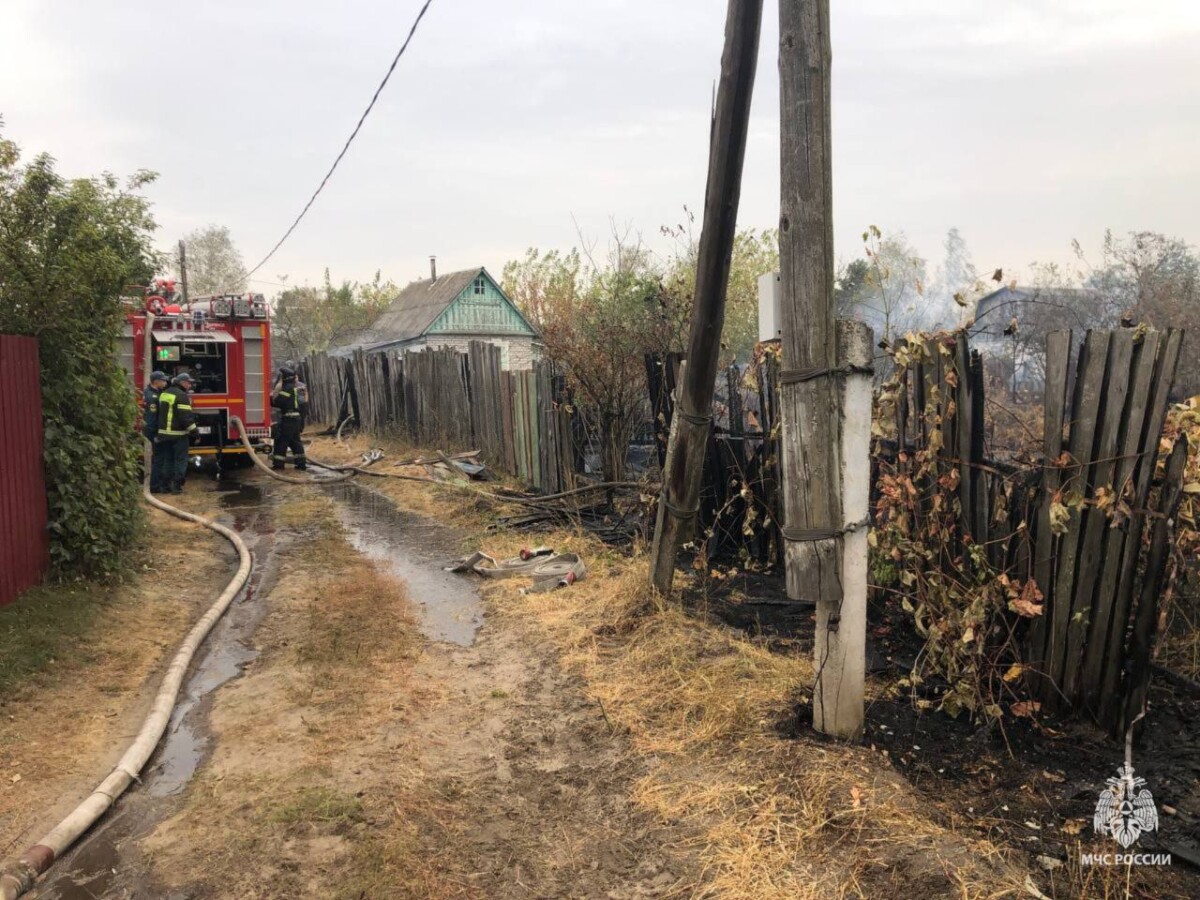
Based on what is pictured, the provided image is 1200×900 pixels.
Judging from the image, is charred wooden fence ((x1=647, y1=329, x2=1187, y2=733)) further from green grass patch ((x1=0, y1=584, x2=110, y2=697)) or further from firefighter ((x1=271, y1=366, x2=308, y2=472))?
firefighter ((x1=271, y1=366, x2=308, y2=472))

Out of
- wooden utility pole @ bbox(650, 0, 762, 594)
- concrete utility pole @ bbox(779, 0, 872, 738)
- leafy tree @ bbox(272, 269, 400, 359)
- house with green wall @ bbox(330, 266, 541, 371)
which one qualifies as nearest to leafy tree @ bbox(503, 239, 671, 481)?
wooden utility pole @ bbox(650, 0, 762, 594)

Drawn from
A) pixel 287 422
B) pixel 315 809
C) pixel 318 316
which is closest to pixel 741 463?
pixel 315 809

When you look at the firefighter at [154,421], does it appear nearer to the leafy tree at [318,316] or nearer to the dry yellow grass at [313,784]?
the dry yellow grass at [313,784]

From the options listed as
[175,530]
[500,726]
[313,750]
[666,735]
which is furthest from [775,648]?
[175,530]

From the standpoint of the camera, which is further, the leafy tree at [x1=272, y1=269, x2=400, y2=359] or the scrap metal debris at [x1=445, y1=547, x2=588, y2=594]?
the leafy tree at [x1=272, y1=269, x2=400, y2=359]

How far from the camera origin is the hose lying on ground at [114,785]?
316 cm

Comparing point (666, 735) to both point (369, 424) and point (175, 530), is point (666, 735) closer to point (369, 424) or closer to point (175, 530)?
point (175, 530)

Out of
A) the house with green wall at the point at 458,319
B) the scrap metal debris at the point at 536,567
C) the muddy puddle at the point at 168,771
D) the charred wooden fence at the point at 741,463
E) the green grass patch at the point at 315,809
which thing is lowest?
the muddy puddle at the point at 168,771

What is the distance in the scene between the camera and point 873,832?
3043 millimetres

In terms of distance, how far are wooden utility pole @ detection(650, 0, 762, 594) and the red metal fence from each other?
14.4 feet

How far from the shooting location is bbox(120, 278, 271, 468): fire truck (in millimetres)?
13844

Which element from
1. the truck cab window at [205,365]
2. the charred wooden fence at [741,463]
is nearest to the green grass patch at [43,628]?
the charred wooden fence at [741,463]

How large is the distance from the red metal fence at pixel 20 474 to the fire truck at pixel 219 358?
821 cm

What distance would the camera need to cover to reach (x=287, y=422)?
15211 millimetres
